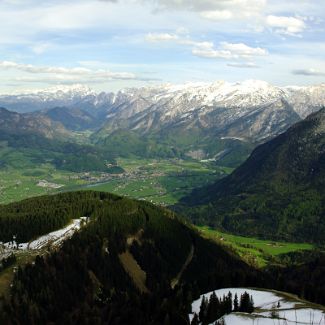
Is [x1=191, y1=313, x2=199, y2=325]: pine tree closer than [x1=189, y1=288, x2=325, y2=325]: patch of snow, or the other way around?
[x1=189, y1=288, x2=325, y2=325]: patch of snow

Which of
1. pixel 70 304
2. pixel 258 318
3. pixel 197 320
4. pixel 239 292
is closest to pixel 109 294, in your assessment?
pixel 70 304

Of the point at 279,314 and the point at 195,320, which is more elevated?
the point at 279,314

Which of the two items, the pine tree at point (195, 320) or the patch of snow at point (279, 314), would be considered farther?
the pine tree at point (195, 320)

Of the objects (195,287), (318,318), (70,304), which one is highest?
(318,318)

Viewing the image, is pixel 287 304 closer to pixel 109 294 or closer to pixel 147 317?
pixel 147 317

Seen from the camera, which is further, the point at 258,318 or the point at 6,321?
the point at 6,321

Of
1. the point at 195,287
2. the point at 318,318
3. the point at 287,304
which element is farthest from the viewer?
the point at 195,287

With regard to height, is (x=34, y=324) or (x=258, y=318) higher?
(x=258, y=318)

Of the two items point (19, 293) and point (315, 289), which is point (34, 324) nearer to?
point (19, 293)

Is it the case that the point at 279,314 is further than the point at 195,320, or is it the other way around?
the point at 195,320

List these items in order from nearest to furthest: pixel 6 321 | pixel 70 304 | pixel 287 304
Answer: pixel 287 304, pixel 6 321, pixel 70 304
